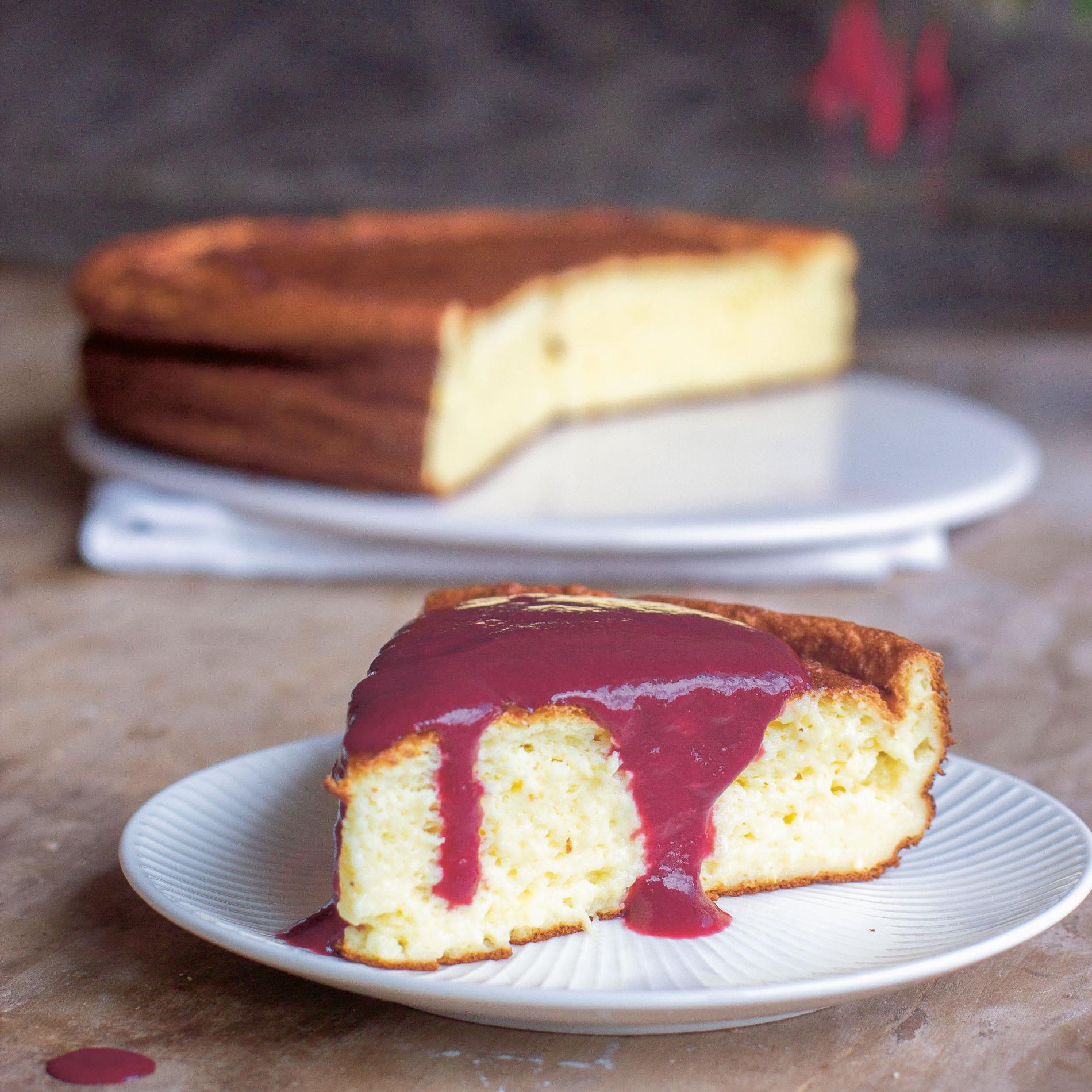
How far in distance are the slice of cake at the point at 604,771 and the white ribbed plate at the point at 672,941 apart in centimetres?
4

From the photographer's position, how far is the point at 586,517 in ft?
10.3

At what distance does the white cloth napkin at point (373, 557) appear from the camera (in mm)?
3156

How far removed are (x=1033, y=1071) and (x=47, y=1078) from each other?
0.93 m

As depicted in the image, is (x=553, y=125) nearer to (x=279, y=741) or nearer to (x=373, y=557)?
(x=373, y=557)

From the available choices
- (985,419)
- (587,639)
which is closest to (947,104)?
(985,419)

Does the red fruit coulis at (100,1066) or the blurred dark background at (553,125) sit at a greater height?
the blurred dark background at (553,125)

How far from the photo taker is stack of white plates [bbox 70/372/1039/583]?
3072 mm

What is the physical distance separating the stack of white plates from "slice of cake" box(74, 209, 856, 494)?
0.11 meters

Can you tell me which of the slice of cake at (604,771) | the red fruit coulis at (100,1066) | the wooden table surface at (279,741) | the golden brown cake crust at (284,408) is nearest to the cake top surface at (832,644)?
the slice of cake at (604,771)

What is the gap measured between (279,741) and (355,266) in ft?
6.05

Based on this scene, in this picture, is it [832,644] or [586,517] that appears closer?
[832,644]

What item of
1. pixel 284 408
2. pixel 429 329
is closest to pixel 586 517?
pixel 429 329

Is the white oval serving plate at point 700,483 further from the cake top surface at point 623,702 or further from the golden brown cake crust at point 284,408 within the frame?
the cake top surface at point 623,702

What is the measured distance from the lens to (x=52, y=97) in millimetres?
Answer: 8094
